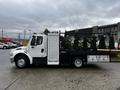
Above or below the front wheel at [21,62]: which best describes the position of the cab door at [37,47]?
above

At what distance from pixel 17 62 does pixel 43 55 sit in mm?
1869

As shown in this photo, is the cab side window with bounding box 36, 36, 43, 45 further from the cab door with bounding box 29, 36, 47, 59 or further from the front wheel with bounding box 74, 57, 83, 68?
the front wheel with bounding box 74, 57, 83, 68

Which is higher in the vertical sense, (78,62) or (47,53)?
(47,53)

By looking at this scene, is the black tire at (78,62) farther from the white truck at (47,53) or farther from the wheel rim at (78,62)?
the white truck at (47,53)

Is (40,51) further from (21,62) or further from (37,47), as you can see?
(21,62)

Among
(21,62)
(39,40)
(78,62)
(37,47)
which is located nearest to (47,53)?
(37,47)

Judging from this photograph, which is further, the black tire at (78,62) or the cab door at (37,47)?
the black tire at (78,62)

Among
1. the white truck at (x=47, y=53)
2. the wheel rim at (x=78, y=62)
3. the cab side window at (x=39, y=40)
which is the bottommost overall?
the wheel rim at (x=78, y=62)

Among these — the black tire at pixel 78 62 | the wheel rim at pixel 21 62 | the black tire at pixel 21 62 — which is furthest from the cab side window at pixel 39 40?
the black tire at pixel 78 62

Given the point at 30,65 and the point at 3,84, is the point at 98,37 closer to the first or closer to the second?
the point at 30,65

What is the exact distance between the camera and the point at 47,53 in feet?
42.8

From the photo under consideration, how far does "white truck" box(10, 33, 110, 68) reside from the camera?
1303 centimetres

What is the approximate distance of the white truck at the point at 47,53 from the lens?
13027mm

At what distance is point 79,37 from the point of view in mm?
13422
